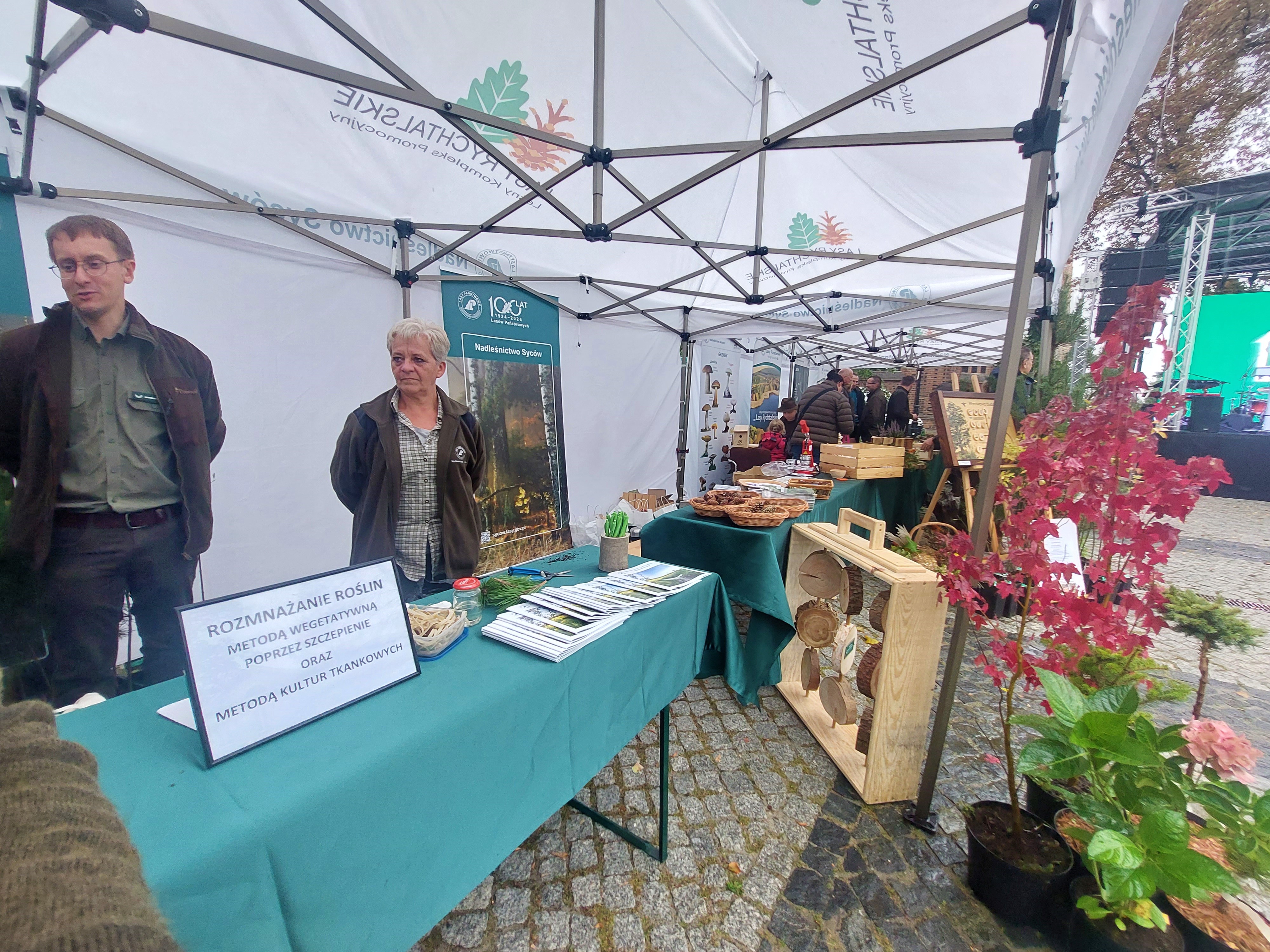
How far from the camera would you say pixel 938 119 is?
2.31 meters

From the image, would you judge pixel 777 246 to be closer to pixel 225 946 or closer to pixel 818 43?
pixel 818 43

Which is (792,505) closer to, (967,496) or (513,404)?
(967,496)

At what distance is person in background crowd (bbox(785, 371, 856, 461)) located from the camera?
5.26 m

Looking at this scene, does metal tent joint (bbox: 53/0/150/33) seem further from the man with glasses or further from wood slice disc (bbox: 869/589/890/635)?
wood slice disc (bbox: 869/589/890/635)

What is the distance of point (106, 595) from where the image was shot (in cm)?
156

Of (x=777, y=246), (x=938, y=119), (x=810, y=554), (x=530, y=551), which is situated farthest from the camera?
(x=530, y=551)

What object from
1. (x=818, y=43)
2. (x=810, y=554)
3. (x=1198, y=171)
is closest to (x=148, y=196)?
(x=818, y=43)

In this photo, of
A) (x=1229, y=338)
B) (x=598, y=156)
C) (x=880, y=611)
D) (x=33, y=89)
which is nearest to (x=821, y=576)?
(x=880, y=611)

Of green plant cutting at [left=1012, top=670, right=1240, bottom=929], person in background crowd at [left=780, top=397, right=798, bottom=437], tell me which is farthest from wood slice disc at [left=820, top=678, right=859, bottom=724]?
person in background crowd at [left=780, top=397, right=798, bottom=437]

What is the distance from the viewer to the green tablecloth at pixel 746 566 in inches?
90.1

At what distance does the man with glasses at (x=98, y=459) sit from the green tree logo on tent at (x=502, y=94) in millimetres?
1458

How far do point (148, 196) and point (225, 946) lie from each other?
8.63 ft

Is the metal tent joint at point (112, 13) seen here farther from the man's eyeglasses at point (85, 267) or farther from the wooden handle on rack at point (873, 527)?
the wooden handle on rack at point (873, 527)

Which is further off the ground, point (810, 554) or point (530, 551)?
point (810, 554)
